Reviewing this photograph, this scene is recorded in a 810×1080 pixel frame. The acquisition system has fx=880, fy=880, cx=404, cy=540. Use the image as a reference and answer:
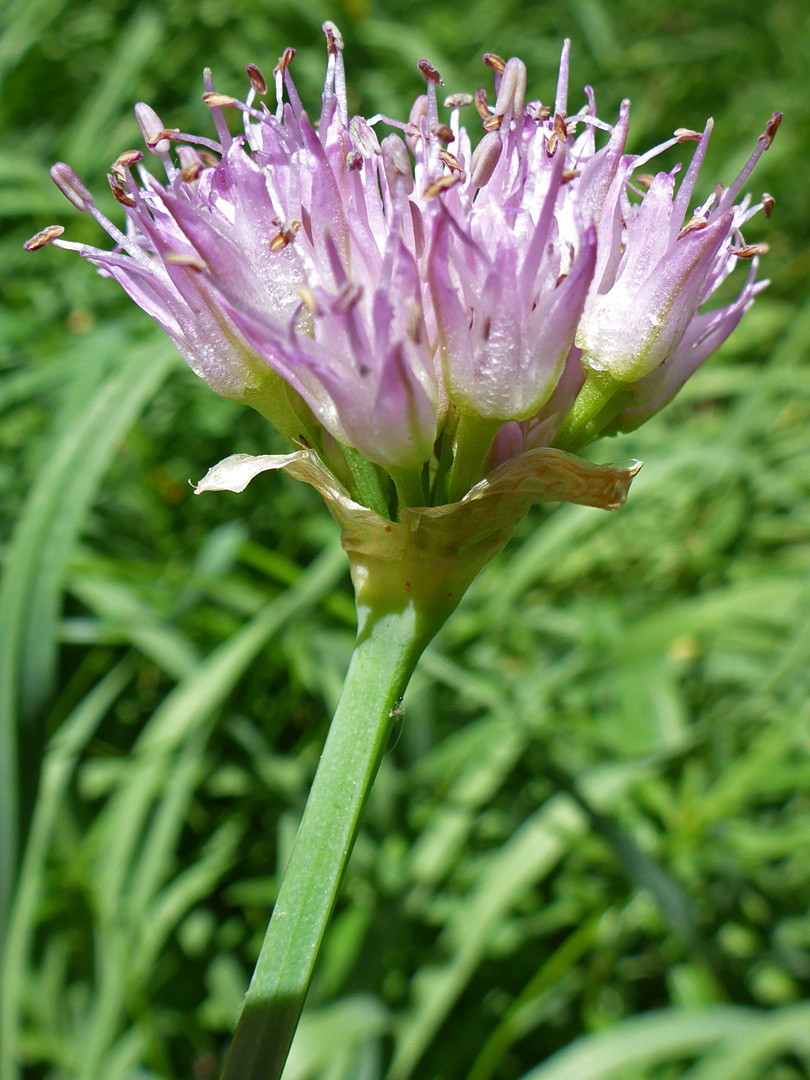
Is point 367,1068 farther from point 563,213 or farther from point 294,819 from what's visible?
point 563,213

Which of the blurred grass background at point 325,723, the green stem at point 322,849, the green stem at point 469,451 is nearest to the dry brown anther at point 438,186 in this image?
the green stem at point 469,451

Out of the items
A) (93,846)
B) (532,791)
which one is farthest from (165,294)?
(532,791)

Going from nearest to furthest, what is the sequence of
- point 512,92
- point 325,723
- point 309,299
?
point 309,299, point 512,92, point 325,723

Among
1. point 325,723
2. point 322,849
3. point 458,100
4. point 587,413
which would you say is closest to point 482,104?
point 458,100

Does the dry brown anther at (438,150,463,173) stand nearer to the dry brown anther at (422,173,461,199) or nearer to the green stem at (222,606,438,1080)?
the dry brown anther at (422,173,461,199)

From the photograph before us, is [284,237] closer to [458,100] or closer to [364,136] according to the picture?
[364,136]
